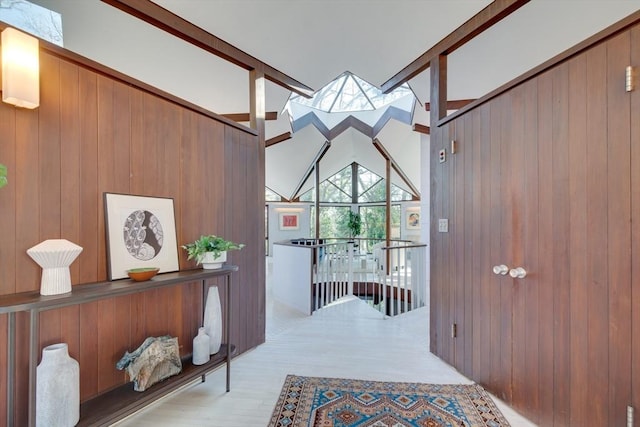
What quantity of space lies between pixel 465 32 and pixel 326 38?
4.51 feet

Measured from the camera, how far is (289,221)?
36.4ft

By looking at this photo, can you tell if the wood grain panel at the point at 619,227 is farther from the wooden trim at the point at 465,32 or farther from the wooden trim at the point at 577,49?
the wooden trim at the point at 465,32

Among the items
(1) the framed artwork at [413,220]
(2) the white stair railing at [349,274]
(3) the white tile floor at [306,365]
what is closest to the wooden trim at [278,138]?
(2) the white stair railing at [349,274]

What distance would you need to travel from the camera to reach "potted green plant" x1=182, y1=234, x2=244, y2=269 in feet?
7.16

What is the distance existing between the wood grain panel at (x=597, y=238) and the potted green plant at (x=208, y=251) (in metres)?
2.24

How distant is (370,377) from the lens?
96.3 inches

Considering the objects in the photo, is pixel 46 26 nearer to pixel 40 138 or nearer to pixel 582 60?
pixel 40 138

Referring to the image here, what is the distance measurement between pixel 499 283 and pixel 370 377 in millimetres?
1253

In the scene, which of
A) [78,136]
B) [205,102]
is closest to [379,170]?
[205,102]

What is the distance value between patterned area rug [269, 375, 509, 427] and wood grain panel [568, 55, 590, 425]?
511mm

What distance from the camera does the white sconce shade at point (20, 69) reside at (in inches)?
53.3

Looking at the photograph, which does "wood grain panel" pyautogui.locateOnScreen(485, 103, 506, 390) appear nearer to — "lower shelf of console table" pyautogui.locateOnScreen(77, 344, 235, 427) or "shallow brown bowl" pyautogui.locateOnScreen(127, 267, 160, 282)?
"lower shelf of console table" pyautogui.locateOnScreen(77, 344, 235, 427)

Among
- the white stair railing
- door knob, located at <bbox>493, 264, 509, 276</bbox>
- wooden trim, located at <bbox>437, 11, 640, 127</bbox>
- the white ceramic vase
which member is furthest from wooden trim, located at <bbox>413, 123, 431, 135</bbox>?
the white ceramic vase

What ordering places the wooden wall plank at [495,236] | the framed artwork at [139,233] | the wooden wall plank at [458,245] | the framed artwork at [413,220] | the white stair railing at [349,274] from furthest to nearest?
the framed artwork at [413,220], the white stair railing at [349,274], the wooden wall plank at [458,245], the wooden wall plank at [495,236], the framed artwork at [139,233]
